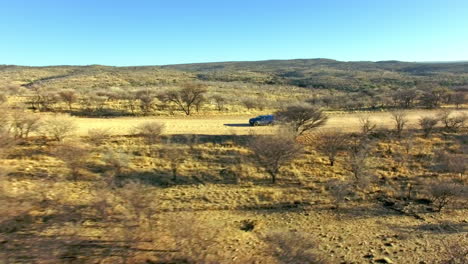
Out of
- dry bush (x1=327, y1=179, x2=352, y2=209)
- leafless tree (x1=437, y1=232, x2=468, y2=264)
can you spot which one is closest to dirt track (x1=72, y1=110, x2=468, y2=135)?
dry bush (x1=327, y1=179, x2=352, y2=209)

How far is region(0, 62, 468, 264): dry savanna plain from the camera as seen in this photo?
8.99 m

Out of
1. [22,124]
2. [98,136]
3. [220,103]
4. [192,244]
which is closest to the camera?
[192,244]

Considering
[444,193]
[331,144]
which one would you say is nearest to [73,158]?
[331,144]

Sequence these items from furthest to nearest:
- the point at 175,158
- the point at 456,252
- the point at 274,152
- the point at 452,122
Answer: the point at 452,122 < the point at 175,158 < the point at 274,152 < the point at 456,252

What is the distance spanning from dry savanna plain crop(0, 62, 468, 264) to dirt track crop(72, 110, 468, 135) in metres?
0.17

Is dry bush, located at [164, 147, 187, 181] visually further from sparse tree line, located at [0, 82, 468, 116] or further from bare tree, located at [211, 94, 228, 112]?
bare tree, located at [211, 94, 228, 112]

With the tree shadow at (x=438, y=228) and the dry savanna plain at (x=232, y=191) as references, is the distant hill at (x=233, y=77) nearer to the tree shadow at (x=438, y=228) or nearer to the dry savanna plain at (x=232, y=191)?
the dry savanna plain at (x=232, y=191)

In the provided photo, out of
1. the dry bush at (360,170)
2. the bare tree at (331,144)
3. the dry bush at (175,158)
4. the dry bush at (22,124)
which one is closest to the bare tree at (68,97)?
the dry bush at (22,124)

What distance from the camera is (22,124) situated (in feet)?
62.1

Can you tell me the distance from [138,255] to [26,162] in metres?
11.9

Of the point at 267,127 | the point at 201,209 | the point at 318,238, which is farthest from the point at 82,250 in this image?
the point at 267,127

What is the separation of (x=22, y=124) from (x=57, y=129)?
1.94 m

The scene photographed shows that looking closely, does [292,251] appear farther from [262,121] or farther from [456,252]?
[262,121]

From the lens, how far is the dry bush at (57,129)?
1953 centimetres
